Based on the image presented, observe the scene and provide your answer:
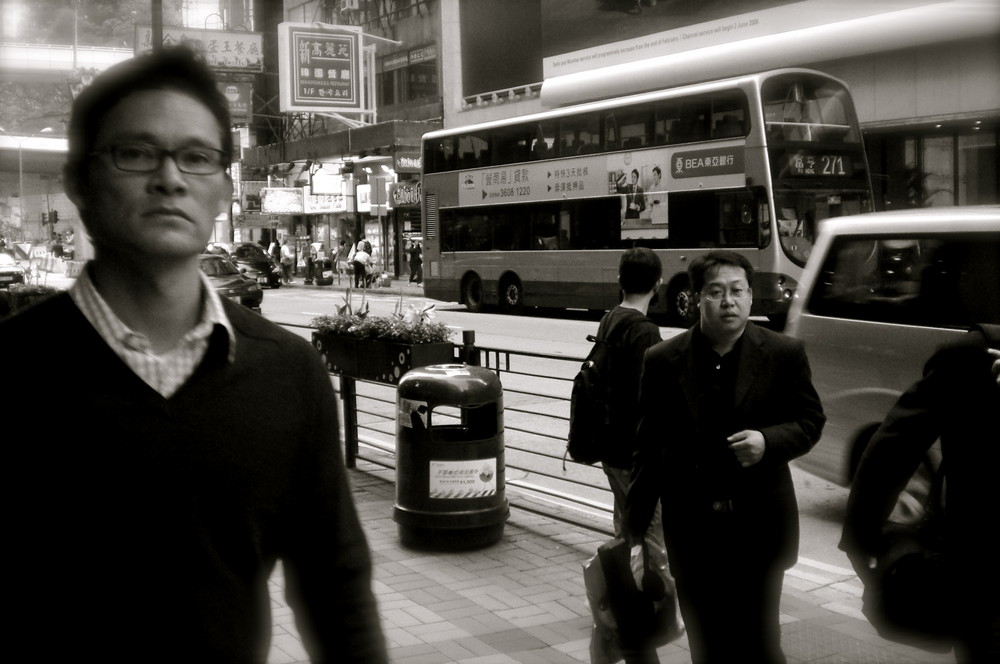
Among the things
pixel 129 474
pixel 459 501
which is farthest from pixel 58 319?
pixel 459 501

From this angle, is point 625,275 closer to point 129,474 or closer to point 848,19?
point 129,474

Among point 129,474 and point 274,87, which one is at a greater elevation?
point 274,87

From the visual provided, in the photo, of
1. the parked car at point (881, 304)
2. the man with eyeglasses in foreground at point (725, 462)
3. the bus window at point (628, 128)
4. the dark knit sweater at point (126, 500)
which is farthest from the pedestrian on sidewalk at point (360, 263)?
the dark knit sweater at point (126, 500)

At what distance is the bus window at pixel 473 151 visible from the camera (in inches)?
1006

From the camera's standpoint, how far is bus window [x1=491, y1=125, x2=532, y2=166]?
24.2 m

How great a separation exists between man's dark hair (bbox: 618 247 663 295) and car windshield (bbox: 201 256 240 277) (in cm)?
2275

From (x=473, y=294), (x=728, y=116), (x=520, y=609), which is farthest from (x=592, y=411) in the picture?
(x=473, y=294)

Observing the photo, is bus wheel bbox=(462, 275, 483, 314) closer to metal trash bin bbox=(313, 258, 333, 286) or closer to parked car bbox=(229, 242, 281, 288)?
metal trash bin bbox=(313, 258, 333, 286)

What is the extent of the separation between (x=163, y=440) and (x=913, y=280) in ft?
18.8

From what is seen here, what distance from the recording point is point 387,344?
7875mm

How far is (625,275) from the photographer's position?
211 inches

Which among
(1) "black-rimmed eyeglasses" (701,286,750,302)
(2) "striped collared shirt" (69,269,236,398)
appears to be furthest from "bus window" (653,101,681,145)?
(2) "striped collared shirt" (69,269,236,398)

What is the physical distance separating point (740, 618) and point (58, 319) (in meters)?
2.75

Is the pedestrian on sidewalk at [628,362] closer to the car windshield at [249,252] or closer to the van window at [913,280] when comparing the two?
the van window at [913,280]
